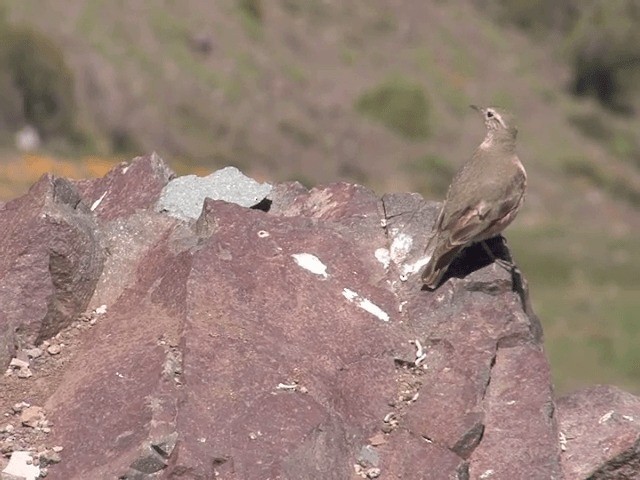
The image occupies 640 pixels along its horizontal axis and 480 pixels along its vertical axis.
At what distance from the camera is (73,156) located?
115 ft

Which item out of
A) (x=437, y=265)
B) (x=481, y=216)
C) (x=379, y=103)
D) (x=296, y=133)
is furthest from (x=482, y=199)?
(x=379, y=103)

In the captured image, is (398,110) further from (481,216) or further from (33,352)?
A: (33,352)

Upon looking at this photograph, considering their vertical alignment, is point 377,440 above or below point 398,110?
above

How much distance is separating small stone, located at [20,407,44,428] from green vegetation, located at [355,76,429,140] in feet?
173

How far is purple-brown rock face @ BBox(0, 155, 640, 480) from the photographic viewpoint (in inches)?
283

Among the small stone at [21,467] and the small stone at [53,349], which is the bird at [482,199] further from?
the small stone at [21,467]

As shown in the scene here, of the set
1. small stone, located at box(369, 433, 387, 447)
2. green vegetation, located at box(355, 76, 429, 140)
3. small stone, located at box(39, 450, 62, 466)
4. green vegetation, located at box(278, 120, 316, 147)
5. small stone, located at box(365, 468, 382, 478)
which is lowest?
green vegetation, located at box(355, 76, 429, 140)

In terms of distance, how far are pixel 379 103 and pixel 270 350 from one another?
176 ft

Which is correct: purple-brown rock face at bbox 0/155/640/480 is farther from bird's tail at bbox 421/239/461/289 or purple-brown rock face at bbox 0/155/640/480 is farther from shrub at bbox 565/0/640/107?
shrub at bbox 565/0/640/107

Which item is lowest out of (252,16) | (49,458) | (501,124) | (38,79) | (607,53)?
(607,53)

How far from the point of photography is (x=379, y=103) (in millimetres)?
60719

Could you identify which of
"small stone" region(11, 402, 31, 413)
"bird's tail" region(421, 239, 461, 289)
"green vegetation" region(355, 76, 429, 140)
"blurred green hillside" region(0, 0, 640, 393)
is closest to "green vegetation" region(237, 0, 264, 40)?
"blurred green hillside" region(0, 0, 640, 393)

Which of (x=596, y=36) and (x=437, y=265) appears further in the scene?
(x=596, y=36)

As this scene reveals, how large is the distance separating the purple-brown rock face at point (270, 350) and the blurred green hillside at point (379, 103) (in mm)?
18203
